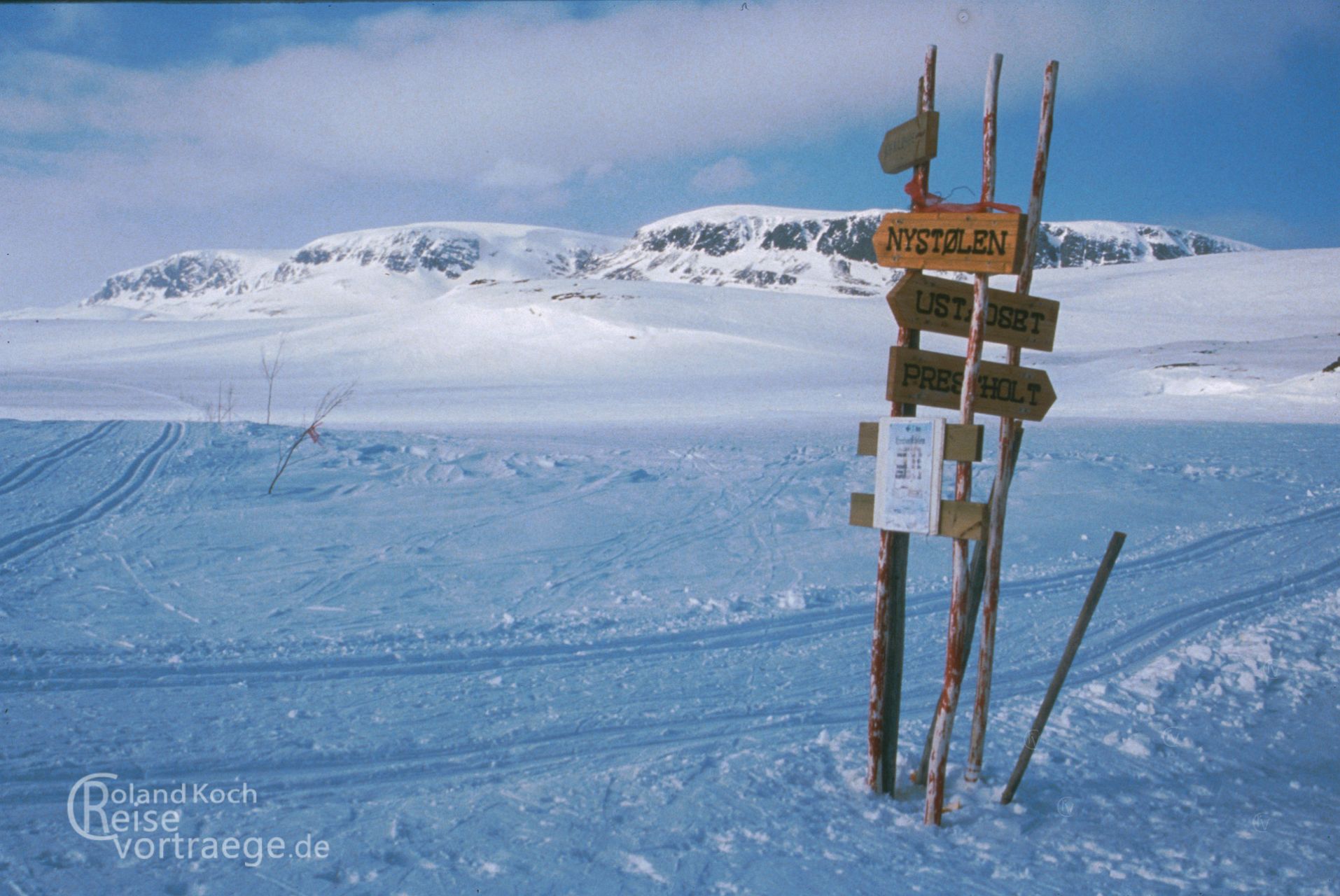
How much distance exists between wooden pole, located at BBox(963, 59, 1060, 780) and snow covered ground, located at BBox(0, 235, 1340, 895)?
0.95ft

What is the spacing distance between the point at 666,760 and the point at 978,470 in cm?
898

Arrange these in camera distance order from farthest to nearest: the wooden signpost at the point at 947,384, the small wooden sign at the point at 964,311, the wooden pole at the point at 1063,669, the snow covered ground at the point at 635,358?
the snow covered ground at the point at 635,358 < the wooden pole at the point at 1063,669 < the small wooden sign at the point at 964,311 < the wooden signpost at the point at 947,384

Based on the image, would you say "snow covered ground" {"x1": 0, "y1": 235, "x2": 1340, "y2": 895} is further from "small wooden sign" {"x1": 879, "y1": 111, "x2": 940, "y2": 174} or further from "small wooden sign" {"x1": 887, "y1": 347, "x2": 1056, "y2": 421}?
"small wooden sign" {"x1": 879, "y1": 111, "x2": 940, "y2": 174}

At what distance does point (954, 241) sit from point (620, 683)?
132 inches

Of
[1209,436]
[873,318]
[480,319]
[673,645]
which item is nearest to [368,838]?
[673,645]

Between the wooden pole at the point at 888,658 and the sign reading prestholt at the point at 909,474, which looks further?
the wooden pole at the point at 888,658

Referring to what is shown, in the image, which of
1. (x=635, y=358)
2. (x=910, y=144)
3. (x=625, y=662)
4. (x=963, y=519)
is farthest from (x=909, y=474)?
(x=635, y=358)

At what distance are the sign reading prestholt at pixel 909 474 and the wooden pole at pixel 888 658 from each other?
0.20 metres

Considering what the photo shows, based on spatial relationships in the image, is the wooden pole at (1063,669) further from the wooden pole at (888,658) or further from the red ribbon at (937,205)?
the red ribbon at (937,205)

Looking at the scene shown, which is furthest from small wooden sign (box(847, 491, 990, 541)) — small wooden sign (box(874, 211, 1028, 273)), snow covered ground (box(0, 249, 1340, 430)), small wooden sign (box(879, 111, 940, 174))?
snow covered ground (box(0, 249, 1340, 430))

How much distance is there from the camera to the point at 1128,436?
16125mm

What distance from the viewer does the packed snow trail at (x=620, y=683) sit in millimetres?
3789

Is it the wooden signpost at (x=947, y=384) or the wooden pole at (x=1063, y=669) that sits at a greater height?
the wooden signpost at (x=947, y=384)

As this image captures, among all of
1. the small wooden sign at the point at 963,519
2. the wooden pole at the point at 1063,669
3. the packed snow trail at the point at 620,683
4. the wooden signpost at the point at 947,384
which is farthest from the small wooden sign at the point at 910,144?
the packed snow trail at the point at 620,683
